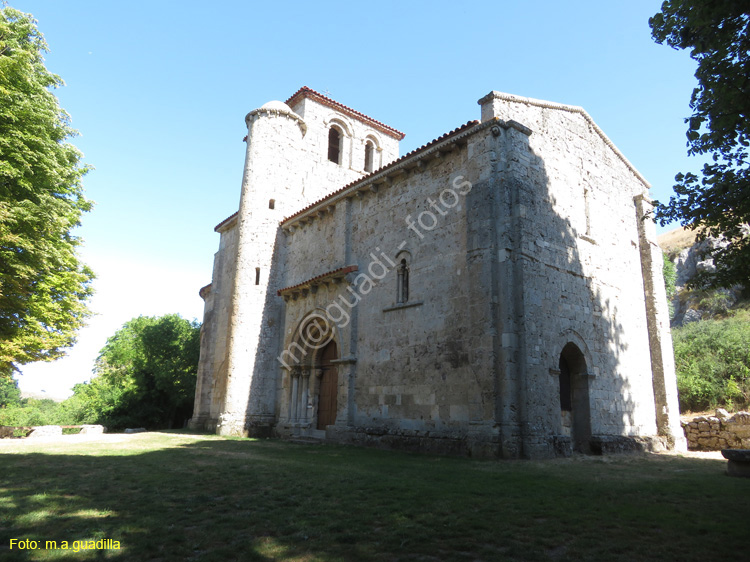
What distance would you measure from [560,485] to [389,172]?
419 inches

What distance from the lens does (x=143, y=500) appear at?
5926 millimetres

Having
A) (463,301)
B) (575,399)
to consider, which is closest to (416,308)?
(463,301)

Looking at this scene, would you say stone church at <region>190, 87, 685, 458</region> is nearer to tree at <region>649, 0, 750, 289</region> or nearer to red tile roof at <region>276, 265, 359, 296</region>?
red tile roof at <region>276, 265, 359, 296</region>

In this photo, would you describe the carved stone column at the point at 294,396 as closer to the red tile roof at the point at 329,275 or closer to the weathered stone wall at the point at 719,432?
the red tile roof at the point at 329,275

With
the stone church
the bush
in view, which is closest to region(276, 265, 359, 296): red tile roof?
the stone church

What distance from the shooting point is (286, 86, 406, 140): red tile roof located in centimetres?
2303

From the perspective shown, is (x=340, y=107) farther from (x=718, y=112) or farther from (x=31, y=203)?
(x=718, y=112)

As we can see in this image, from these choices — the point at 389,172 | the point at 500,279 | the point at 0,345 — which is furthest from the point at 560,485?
the point at 0,345

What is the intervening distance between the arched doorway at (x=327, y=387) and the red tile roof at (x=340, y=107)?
12306 mm

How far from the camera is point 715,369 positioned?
20422 millimetres

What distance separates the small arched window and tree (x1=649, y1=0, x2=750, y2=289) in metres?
7.01

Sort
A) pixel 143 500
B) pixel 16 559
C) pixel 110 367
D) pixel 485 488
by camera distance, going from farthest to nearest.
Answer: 1. pixel 110 367
2. pixel 485 488
3. pixel 143 500
4. pixel 16 559

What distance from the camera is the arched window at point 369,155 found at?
82.5ft

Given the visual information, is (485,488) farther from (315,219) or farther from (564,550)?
(315,219)
